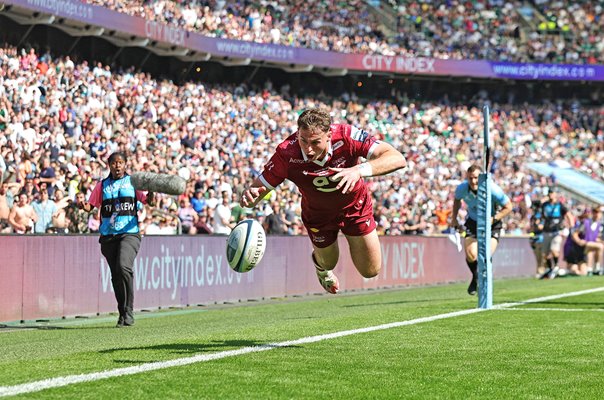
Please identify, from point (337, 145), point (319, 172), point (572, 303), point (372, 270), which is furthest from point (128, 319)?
point (572, 303)

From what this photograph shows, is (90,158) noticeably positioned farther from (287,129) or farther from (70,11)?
(287,129)

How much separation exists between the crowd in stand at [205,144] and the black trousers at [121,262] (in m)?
3.84

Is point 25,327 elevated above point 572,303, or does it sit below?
below

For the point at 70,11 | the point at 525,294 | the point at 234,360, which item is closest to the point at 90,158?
the point at 70,11

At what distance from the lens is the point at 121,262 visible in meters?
14.0

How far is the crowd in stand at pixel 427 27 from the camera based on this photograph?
137ft

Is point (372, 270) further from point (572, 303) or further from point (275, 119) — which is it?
point (275, 119)

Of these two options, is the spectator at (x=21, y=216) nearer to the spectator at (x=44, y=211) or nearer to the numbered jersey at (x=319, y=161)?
the spectator at (x=44, y=211)

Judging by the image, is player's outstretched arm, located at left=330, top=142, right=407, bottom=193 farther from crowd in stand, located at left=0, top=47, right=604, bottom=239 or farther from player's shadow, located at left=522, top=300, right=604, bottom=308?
crowd in stand, located at left=0, top=47, right=604, bottom=239

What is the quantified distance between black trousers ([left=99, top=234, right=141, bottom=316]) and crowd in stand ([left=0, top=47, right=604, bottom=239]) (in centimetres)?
384

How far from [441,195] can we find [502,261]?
649 cm

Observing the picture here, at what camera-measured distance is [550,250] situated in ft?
94.3

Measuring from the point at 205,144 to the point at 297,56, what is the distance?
14121mm

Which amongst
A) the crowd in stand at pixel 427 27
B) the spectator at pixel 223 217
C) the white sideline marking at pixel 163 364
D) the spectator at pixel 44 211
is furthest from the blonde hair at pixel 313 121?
the crowd in stand at pixel 427 27
